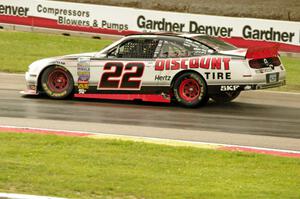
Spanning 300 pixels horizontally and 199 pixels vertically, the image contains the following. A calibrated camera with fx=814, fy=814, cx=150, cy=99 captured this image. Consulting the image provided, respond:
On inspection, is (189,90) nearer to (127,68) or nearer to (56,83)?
(127,68)

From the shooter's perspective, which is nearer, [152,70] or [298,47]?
[152,70]

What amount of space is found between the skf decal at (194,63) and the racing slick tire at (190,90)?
18cm

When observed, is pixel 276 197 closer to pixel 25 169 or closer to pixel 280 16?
pixel 25 169

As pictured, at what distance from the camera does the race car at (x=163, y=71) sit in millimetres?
15250

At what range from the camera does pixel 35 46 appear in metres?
27.9

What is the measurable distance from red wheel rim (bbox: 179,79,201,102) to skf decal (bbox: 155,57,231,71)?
11.7 inches

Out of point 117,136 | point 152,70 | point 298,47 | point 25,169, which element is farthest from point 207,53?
point 298,47

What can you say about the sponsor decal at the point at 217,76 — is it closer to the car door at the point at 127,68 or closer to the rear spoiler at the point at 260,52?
the rear spoiler at the point at 260,52

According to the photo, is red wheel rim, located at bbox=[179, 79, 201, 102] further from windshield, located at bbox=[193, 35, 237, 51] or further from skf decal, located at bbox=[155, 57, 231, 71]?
windshield, located at bbox=[193, 35, 237, 51]

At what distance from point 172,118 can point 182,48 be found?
5.83 ft

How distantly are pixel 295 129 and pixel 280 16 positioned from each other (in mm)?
23143

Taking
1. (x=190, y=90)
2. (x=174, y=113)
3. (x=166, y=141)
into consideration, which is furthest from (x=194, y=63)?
(x=166, y=141)

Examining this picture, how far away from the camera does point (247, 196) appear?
834 centimetres

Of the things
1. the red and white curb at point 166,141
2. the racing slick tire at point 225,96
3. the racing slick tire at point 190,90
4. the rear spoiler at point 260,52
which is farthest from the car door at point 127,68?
the red and white curb at point 166,141
